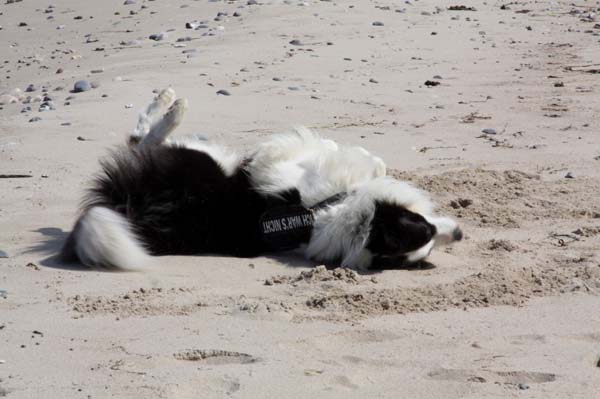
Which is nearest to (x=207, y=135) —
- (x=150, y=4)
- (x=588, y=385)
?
(x=588, y=385)

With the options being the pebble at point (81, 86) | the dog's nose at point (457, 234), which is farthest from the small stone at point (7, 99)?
the dog's nose at point (457, 234)

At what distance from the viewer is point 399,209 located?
4.38 metres

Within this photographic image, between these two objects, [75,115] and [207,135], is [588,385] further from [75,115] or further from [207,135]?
[75,115]

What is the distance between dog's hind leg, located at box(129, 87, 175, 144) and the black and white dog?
26.1 inches

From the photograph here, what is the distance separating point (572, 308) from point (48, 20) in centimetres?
1038

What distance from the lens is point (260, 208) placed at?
442 cm

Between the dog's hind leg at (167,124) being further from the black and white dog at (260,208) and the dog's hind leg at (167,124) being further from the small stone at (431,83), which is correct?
the small stone at (431,83)

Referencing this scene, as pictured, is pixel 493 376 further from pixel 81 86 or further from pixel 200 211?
pixel 81 86

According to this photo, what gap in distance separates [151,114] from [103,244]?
160cm

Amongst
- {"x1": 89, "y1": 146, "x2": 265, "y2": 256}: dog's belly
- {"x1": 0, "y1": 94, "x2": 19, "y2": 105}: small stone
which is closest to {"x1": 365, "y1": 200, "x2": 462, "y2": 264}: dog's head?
{"x1": 89, "y1": 146, "x2": 265, "y2": 256}: dog's belly

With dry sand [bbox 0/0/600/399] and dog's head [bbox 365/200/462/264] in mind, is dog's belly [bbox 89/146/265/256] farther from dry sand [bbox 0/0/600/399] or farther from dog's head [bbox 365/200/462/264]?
dog's head [bbox 365/200/462/264]

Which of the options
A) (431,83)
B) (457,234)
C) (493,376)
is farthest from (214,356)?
(431,83)

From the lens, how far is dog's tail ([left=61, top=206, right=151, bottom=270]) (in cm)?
399

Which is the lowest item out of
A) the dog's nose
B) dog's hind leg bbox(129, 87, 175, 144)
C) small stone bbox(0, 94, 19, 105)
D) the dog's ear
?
small stone bbox(0, 94, 19, 105)
